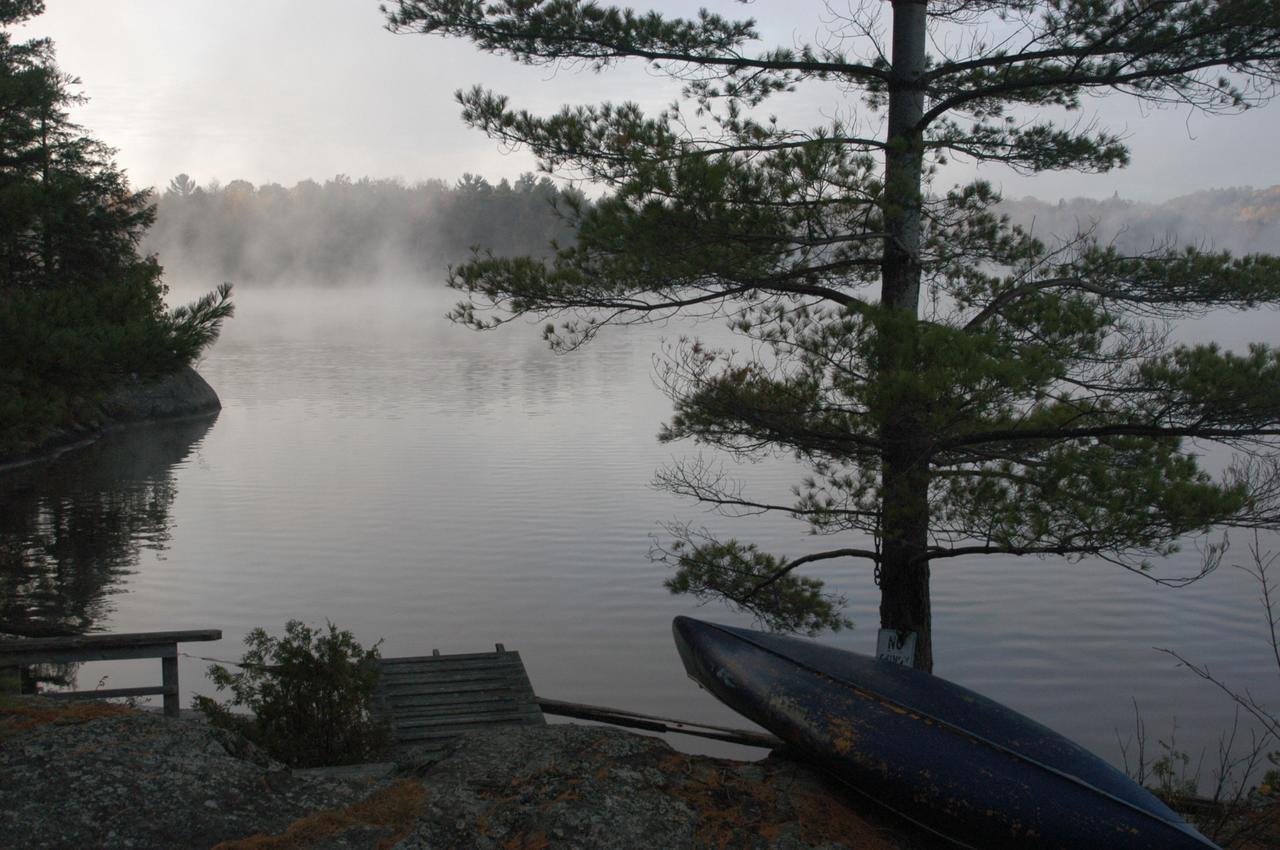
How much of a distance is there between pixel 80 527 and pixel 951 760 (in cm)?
1739

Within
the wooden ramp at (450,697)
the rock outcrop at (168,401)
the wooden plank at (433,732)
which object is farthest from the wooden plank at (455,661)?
the rock outcrop at (168,401)

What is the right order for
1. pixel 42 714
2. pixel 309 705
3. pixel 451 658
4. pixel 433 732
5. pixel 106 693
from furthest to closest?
pixel 451 658
pixel 106 693
pixel 433 732
pixel 309 705
pixel 42 714

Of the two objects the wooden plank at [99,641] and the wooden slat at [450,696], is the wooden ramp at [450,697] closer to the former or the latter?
the wooden slat at [450,696]

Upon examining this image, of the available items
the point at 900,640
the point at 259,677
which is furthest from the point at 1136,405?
the point at 259,677

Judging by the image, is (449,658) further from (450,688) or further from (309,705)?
(309,705)

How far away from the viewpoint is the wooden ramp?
8258mm

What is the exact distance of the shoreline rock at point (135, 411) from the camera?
82.1 ft

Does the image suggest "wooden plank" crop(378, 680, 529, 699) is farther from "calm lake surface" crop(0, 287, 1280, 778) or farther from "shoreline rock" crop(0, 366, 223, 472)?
"shoreline rock" crop(0, 366, 223, 472)

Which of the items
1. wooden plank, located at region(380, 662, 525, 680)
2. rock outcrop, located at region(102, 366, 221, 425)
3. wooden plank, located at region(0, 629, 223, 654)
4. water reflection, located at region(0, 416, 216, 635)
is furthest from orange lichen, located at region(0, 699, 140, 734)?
rock outcrop, located at region(102, 366, 221, 425)

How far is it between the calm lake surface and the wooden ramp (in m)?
1.61

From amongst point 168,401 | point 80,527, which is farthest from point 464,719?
point 168,401

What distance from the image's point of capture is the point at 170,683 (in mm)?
8938

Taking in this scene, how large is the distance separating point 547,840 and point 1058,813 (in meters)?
1.86

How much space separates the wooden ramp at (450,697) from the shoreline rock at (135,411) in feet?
57.2
